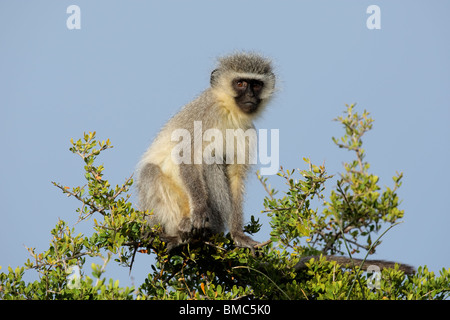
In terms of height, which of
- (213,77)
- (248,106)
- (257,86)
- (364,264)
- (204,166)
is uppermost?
(213,77)

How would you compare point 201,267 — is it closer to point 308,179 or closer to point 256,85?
point 308,179

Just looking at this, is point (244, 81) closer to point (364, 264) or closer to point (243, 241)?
point (243, 241)

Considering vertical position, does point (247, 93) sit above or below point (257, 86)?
below

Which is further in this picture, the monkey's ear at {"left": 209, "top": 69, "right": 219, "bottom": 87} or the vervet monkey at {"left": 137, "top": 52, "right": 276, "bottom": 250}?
the monkey's ear at {"left": 209, "top": 69, "right": 219, "bottom": 87}

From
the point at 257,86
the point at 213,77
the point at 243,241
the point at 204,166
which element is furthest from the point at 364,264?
the point at 213,77

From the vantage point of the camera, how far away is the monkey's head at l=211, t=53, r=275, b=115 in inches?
313

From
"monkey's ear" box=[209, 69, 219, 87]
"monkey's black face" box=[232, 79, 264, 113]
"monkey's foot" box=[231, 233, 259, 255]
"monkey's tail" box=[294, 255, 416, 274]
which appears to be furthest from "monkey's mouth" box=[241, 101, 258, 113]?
"monkey's tail" box=[294, 255, 416, 274]

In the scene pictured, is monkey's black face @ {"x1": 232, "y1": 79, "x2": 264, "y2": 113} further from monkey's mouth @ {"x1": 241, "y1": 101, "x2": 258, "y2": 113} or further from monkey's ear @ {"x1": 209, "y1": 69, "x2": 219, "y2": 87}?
monkey's ear @ {"x1": 209, "y1": 69, "x2": 219, "y2": 87}

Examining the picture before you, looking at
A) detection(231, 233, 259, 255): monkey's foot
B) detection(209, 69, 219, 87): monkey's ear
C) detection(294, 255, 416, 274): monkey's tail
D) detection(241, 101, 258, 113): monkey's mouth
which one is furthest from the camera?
detection(209, 69, 219, 87): monkey's ear

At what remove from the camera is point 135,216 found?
5.64 m

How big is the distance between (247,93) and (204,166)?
1308 mm

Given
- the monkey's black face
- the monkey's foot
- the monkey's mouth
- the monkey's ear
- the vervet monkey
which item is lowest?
the monkey's foot

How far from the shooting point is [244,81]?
8172mm

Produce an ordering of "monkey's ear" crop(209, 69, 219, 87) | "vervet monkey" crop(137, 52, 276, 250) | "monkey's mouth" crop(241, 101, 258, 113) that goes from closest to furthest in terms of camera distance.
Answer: "vervet monkey" crop(137, 52, 276, 250)
"monkey's mouth" crop(241, 101, 258, 113)
"monkey's ear" crop(209, 69, 219, 87)
